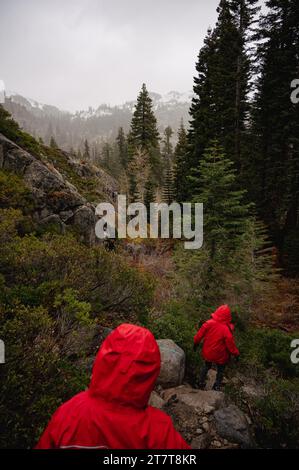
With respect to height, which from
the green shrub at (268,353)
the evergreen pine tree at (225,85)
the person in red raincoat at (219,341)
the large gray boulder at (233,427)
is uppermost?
the evergreen pine tree at (225,85)

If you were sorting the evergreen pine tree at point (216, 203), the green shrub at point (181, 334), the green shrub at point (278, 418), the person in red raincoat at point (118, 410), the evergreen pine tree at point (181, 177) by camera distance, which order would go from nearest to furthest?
the person in red raincoat at point (118, 410) < the green shrub at point (278, 418) < the green shrub at point (181, 334) < the evergreen pine tree at point (216, 203) < the evergreen pine tree at point (181, 177)

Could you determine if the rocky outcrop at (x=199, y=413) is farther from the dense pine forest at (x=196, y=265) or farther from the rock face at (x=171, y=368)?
the dense pine forest at (x=196, y=265)

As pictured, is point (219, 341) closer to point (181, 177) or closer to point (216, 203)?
point (216, 203)

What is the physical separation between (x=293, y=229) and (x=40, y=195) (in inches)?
584

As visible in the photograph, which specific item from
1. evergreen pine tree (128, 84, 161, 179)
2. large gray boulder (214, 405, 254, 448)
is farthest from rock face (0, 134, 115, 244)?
evergreen pine tree (128, 84, 161, 179)

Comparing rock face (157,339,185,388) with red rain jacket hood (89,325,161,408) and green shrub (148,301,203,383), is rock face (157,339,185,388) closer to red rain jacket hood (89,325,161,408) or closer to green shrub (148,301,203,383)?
green shrub (148,301,203,383)

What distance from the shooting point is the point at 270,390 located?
18.2ft

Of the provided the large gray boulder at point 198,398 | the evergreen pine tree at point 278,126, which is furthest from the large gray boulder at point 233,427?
the evergreen pine tree at point 278,126

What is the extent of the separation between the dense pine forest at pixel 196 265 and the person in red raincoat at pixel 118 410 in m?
1.19

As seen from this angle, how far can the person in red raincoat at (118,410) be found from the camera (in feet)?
6.32

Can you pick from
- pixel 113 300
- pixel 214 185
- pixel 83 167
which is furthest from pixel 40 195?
pixel 83 167

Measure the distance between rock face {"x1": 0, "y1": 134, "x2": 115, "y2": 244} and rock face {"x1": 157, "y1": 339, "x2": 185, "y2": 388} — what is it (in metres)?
6.33

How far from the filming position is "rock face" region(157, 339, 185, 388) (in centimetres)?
539
